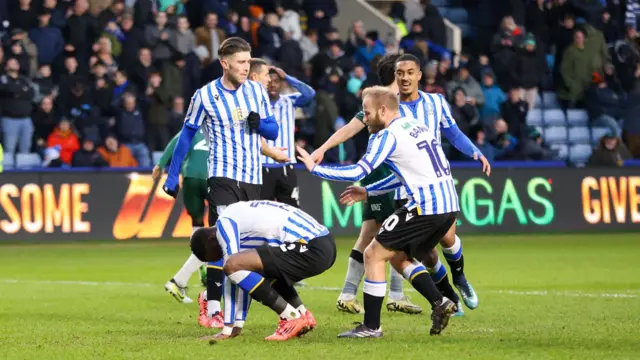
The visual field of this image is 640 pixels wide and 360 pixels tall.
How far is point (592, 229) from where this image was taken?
850 inches

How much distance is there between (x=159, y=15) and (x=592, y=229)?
8.26 m

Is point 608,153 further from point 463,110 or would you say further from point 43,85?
point 43,85

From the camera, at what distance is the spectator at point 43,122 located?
20.5m

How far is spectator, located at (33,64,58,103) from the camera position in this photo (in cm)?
2086

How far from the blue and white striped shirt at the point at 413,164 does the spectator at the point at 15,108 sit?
12.3 m

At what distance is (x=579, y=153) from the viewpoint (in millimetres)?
25234

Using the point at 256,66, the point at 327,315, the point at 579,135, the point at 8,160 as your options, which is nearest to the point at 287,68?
the point at 8,160

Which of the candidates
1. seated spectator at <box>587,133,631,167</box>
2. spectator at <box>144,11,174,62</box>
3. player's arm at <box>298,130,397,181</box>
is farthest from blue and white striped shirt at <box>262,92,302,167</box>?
seated spectator at <box>587,133,631,167</box>

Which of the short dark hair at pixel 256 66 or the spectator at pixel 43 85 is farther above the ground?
the short dark hair at pixel 256 66

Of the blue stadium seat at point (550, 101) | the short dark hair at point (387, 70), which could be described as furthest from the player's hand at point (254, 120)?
the blue stadium seat at point (550, 101)

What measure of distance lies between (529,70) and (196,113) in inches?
642

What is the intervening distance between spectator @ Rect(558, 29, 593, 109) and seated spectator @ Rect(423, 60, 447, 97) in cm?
312

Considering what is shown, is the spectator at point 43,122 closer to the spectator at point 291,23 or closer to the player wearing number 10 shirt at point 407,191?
the spectator at point 291,23

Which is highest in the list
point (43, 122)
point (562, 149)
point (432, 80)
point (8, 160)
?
point (432, 80)
